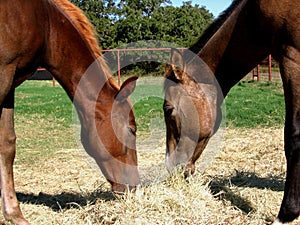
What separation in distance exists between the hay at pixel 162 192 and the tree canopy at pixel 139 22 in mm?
19534

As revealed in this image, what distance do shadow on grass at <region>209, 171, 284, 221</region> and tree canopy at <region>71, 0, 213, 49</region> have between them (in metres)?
20.4

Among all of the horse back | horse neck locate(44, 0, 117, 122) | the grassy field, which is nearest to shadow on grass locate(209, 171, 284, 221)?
the grassy field

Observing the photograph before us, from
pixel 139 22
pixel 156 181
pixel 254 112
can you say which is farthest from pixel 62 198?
pixel 139 22

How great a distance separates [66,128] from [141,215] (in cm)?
570

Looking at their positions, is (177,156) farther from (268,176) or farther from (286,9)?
(286,9)

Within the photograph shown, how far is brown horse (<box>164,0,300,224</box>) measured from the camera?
290cm

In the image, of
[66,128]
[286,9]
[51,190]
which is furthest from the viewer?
[66,128]

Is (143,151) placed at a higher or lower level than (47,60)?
lower

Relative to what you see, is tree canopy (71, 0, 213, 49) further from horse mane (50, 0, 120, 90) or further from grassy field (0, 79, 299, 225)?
horse mane (50, 0, 120, 90)

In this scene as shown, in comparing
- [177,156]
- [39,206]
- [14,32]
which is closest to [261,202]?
[177,156]

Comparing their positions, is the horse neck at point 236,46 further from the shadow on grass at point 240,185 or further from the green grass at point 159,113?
the green grass at point 159,113

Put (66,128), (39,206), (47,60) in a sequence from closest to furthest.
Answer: (47,60)
(39,206)
(66,128)

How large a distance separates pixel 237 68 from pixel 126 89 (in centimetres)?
118

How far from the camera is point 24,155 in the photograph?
20.5 feet
